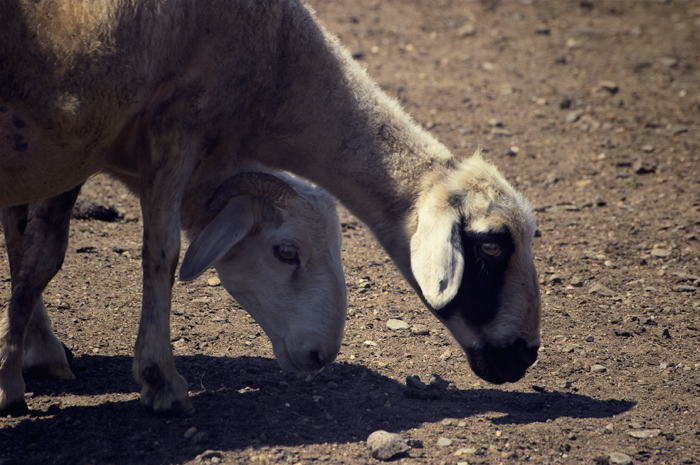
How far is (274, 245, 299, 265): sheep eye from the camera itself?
4.31m

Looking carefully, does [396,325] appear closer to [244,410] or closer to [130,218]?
[244,410]

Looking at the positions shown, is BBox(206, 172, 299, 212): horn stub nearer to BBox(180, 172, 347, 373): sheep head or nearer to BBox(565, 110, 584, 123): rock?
BBox(180, 172, 347, 373): sheep head

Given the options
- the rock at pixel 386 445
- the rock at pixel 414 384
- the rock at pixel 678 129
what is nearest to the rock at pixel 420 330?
the rock at pixel 414 384

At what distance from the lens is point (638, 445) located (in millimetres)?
3762

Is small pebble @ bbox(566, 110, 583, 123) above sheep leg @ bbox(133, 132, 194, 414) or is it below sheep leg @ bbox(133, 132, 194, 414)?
above

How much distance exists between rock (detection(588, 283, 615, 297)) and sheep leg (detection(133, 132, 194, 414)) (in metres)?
3.29

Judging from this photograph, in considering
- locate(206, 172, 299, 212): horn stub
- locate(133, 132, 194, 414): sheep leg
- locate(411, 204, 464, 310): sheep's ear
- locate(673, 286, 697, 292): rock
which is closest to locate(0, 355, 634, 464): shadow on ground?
locate(133, 132, 194, 414): sheep leg

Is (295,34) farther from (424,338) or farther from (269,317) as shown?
(424,338)

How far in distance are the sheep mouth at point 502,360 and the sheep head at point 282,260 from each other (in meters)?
0.79

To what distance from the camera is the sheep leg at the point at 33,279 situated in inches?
163

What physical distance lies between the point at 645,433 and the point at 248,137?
2725 mm

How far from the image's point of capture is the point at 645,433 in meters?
3.87

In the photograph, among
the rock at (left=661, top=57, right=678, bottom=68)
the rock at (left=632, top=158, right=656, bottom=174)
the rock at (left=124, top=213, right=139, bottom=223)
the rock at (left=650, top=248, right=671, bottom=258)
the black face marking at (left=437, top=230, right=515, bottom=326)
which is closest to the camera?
the black face marking at (left=437, top=230, right=515, bottom=326)

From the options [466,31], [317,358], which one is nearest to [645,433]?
[317,358]
